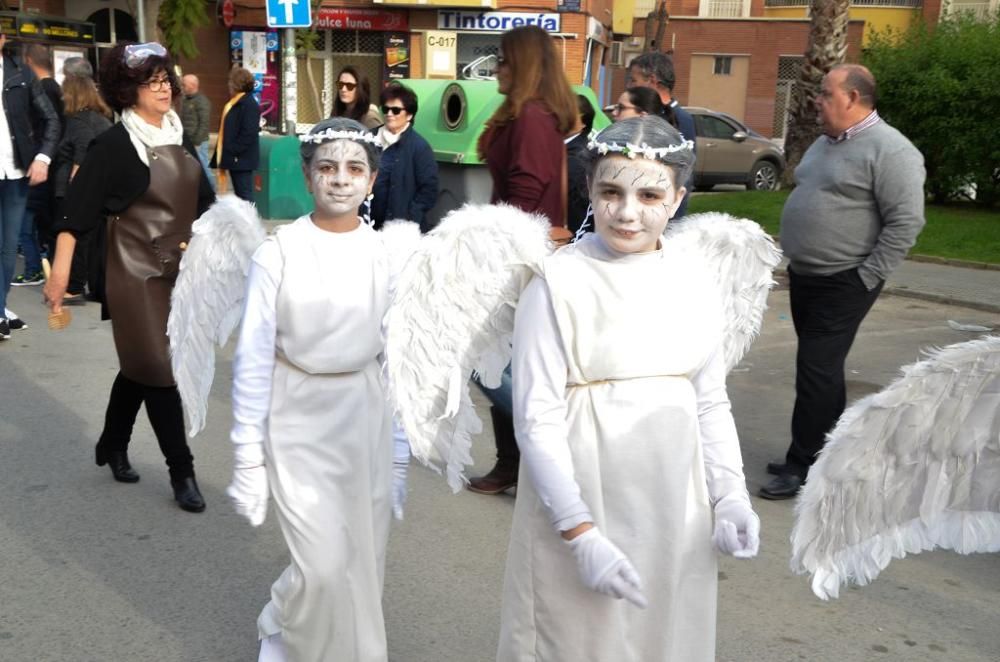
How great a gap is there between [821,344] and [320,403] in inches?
115

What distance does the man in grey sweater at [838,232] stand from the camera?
5.05 metres

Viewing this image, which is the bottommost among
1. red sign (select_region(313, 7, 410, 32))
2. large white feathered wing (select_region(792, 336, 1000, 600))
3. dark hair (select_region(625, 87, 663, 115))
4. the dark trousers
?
the dark trousers

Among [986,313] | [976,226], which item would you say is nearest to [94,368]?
[986,313]

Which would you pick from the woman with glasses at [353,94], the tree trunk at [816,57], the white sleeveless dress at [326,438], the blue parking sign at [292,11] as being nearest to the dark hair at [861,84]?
the white sleeveless dress at [326,438]

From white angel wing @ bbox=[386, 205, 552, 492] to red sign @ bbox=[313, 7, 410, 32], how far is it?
102 feet

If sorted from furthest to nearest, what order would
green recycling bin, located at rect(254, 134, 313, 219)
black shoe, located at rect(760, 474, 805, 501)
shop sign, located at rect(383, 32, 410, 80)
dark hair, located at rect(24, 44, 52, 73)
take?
shop sign, located at rect(383, 32, 410, 80) < green recycling bin, located at rect(254, 134, 313, 219) < dark hair, located at rect(24, 44, 52, 73) < black shoe, located at rect(760, 474, 805, 501)

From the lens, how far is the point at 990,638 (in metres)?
4.01

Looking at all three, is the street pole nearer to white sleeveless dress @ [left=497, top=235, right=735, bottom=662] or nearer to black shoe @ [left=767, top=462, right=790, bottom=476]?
black shoe @ [left=767, top=462, right=790, bottom=476]

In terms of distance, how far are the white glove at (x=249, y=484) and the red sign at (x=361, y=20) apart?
3090 centimetres

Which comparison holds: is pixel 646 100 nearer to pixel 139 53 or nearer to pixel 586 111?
pixel 586 111

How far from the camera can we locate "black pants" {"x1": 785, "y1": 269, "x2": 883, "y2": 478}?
523 cm

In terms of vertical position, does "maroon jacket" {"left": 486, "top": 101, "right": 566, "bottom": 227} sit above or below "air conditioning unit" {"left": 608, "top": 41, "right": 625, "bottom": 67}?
below

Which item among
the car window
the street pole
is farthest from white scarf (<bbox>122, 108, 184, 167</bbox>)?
the car window

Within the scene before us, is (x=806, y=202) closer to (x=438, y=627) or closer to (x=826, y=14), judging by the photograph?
Answer: (x=438, y=627)
